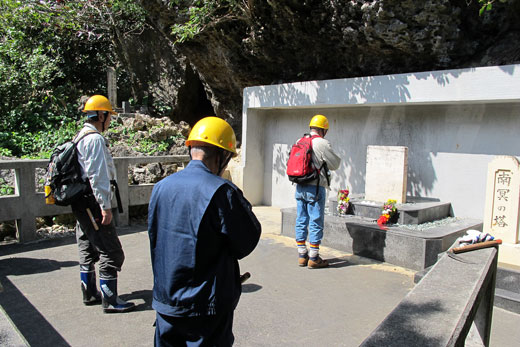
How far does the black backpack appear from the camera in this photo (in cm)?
399

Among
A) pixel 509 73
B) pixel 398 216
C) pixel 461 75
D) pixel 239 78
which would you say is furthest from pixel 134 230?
pixel 509 73

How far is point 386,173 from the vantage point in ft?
23.6

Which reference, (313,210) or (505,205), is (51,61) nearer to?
(313,210)

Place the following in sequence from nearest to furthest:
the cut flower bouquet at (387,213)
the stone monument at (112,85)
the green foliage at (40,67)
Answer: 1. the cut flower bouquet at (387,213)
2. the green foliage at (40,67)
3. the stone monument at (112,85)

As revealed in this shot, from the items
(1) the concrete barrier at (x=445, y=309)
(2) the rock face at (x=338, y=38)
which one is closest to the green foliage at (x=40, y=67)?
(2) the rock face at (x=338, y=38)

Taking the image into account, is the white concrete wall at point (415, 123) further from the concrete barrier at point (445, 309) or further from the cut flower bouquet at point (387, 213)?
the concrete barrier at point (445, 309)

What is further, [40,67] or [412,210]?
[40,67]

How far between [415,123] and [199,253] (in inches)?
260

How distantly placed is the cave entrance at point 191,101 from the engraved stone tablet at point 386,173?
9.92 m

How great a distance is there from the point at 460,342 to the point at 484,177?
5695 mm

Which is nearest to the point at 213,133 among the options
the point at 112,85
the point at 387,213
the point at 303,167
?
the point at 303,167

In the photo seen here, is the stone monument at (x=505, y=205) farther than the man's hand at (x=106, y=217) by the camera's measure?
Yes

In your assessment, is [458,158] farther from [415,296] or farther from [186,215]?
[186,215]

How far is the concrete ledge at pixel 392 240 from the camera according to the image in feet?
18.2
